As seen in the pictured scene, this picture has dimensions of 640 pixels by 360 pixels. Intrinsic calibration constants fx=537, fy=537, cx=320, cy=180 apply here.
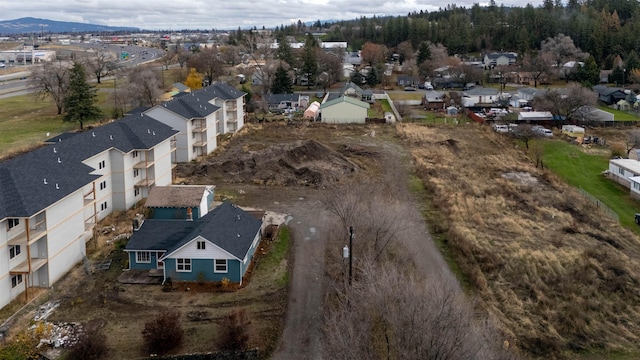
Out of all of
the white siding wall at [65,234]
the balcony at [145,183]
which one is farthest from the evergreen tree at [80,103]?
the white siding wall at [65,234]

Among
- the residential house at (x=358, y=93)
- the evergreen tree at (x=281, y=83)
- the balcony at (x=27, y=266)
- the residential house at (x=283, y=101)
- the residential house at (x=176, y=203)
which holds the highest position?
the evergreen tree at (x=281, y=83)

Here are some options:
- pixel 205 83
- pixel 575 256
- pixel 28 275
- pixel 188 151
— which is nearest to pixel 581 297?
pixel 575 256

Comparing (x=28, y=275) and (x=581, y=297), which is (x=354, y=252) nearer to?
(x=581, y=297)

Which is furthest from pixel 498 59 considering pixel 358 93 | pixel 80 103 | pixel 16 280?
pixel 16 280

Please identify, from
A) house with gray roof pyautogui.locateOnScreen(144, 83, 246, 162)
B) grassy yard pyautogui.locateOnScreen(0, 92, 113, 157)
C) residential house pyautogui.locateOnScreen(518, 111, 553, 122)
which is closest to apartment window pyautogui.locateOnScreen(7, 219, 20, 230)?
house with gray roof pyautogui.locateOnScreen(144, 83, 246, 162)

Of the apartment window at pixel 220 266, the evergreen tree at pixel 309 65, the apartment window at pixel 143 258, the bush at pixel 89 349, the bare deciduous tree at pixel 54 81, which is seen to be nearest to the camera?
the bush at pixel 89 349

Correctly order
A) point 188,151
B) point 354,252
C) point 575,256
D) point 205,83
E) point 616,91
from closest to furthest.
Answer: point 354,252 → point 575,256 → point 188,151 → point 616,91 → point 205,83

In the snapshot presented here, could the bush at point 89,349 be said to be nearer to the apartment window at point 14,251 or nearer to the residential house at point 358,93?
the apartment window at point 14,251

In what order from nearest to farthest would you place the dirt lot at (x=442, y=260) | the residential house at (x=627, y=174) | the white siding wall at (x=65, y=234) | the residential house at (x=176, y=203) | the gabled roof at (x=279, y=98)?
the dirt lot at (x=442, y=260) < the white siding wall at (x=65, y=234) < the residential house at (x=176, y=203) < the residential house at (x=627, y=174) < the gabled roof at (x=279, y=98)
